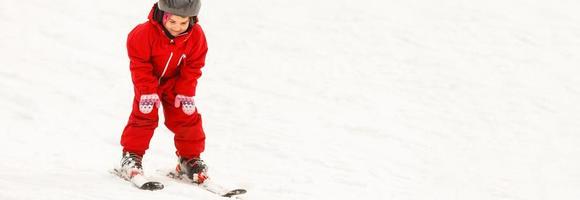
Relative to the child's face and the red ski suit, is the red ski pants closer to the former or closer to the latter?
the red ski suit

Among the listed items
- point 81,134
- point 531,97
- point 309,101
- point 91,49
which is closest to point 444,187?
point 309,101

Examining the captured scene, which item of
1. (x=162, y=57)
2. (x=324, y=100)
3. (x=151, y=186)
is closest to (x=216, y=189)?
(x=151, y=186)

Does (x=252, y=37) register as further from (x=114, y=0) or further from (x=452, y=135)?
(x=452, y=135)

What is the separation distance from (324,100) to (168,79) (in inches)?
222

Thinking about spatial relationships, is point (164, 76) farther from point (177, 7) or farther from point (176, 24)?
point (177, 7)

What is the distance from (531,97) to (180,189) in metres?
8.51

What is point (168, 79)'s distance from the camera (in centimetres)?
564

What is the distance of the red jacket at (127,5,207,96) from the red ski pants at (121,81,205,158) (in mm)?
131

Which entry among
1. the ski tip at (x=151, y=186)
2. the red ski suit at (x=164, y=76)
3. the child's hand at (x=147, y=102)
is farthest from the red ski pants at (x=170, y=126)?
the ski tip at (x=151, y=186)

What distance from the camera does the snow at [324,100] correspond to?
24.2 ft

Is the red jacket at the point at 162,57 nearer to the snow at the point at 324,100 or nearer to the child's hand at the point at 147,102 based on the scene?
the child's hand at the point at 147,102

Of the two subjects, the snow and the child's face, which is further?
the snow

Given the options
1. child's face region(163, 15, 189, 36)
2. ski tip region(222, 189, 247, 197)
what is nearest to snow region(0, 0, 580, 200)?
ski tip region(222, 189, 247, 197)

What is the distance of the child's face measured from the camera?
522 cm
